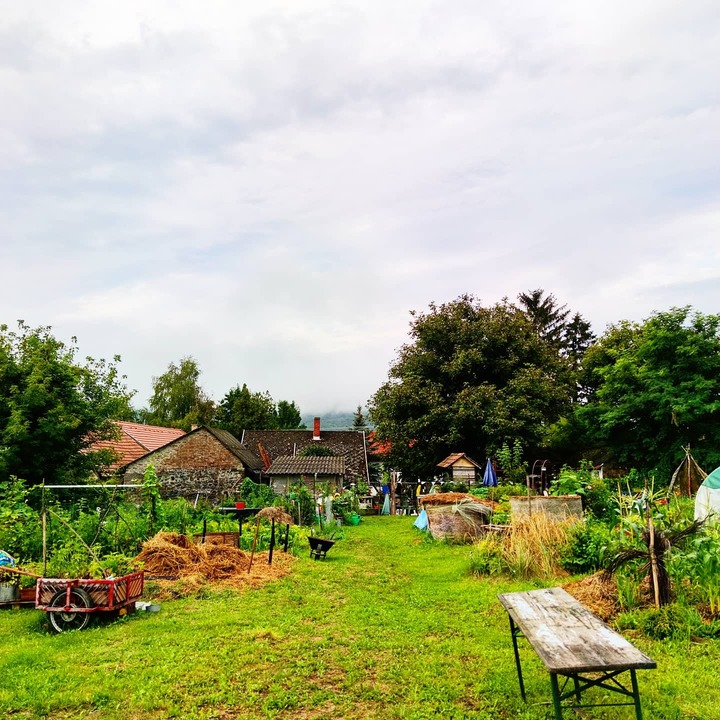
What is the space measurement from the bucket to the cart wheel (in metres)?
1.77

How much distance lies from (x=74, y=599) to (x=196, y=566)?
3.40 m

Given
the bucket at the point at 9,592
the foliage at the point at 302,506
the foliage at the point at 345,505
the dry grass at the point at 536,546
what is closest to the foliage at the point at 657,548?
the dry grass at the point at 536,546

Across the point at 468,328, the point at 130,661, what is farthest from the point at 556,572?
the point at 468,328

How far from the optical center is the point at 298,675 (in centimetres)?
559

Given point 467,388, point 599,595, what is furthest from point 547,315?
point 599,595

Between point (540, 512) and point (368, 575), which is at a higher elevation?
point (540, 512)

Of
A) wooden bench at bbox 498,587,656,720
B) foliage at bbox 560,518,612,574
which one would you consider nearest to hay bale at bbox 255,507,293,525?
foliage at bbox 560,518,612,574

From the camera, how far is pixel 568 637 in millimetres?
3984

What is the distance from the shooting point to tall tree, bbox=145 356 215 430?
162ft

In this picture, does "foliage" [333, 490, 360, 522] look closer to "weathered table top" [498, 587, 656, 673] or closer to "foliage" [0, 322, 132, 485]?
"foliage" [0, 322, 132, 485]

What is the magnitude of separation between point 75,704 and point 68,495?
12592 millimetres

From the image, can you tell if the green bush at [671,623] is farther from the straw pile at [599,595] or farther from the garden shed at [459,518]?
the garden shed at [459,518]

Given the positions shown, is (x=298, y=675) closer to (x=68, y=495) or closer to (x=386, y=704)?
(x=386, y=704)

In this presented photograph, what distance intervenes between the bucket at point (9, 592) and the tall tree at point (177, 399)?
40.7 m
